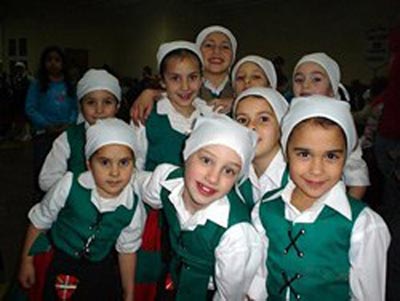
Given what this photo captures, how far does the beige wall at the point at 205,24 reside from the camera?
11008mm

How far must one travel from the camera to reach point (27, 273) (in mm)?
2553

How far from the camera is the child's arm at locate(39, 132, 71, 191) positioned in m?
2.85

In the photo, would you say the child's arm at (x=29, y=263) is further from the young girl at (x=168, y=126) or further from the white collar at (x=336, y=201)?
the white collar at (x=336, y=201)

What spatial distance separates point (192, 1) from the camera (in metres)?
14.8

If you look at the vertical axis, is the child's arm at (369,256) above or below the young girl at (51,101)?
below

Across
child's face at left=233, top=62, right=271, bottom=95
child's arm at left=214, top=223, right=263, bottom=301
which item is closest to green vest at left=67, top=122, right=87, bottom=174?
child's face at left=233, top=62, right=271, bottom=95

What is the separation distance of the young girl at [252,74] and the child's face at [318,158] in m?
0.95

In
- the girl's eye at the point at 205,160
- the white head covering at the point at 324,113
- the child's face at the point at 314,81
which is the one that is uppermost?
the child's face at the point at 314,81

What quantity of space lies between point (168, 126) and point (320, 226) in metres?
1.20

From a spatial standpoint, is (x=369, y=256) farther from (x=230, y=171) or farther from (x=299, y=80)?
(x=299, y=80)

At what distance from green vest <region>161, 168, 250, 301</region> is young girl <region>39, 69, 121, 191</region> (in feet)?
3.05

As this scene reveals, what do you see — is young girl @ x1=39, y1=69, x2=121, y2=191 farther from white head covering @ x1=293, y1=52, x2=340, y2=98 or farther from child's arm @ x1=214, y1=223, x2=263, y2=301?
white head covering @ x1=293, y1=52, x2=340, y2=98

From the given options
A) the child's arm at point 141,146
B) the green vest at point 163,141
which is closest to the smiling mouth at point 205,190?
the green vest at point 163,141

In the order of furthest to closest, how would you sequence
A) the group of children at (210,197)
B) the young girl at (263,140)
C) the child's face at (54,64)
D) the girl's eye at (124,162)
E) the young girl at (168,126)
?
the child's face at (54,64) → the young girl at (168,126) → the girl's eye at (124,162) → the young girl at (263,140) → the group of children at (210,197)
